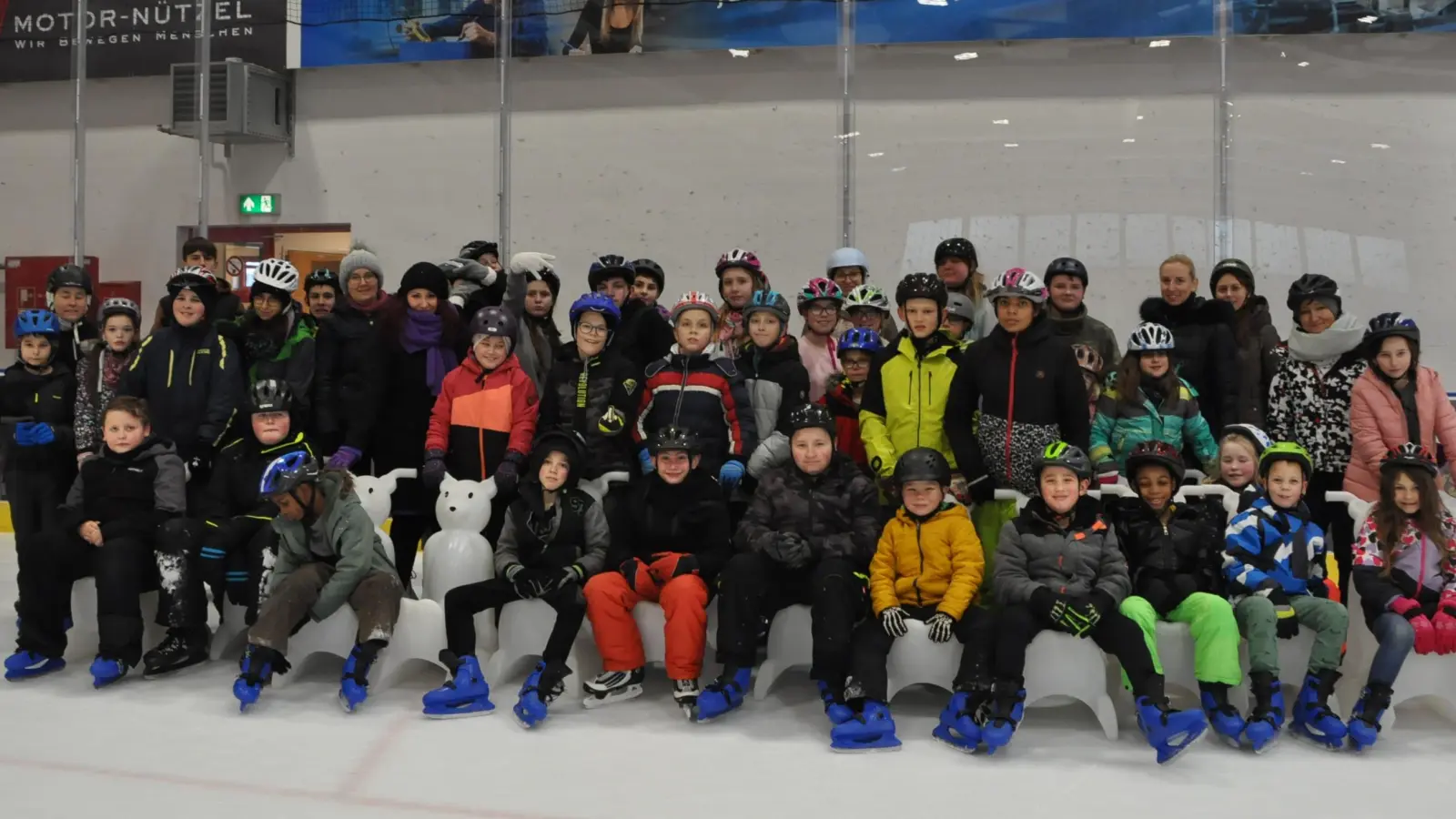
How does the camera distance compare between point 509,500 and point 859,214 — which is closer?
point 509,500

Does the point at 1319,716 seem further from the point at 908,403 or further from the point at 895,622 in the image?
the point at 908,403

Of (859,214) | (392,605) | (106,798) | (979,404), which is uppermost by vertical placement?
(859,214)

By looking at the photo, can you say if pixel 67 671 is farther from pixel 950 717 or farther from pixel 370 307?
pixel 950 717

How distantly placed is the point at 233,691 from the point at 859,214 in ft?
14.0

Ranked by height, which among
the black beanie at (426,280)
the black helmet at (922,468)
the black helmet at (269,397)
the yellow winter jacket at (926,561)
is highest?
the black beanie at (426,280)

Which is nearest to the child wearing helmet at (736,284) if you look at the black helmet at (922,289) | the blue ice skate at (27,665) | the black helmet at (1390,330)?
the black helmet at (922,289)

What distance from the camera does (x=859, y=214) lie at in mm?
6879

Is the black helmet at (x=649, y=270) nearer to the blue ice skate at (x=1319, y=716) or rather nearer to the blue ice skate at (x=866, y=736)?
the blue ice skate at (x=866, y=736)

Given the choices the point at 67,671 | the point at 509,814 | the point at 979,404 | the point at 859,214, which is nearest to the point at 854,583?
the point at 979,404

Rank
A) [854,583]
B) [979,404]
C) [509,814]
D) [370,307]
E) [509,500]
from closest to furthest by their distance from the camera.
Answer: [509,814], [854,583], [979,404], [509,500], [370,307]

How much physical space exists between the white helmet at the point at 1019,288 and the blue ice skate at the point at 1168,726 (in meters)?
1.31

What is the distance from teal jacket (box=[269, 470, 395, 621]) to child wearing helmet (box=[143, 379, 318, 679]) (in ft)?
0.34

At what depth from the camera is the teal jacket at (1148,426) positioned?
418 centimetres

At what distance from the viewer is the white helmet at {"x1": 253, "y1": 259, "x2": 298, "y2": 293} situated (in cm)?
467
